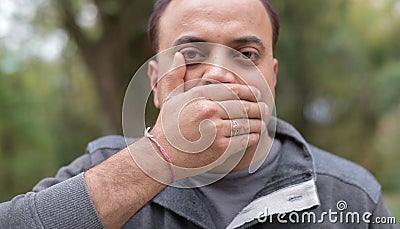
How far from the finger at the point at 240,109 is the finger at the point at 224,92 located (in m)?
0.02

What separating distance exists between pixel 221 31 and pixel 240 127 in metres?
0.29

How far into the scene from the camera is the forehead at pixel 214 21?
131 cm

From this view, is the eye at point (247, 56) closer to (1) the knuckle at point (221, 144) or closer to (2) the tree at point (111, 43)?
(1) the knuckle at point (221, 144)

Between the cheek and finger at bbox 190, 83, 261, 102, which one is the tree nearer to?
the cheek

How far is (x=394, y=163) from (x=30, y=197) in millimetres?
7695

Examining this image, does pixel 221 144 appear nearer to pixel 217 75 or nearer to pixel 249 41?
pixel 217 75

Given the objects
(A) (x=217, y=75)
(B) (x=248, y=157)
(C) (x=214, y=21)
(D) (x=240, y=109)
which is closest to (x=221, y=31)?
(C) (x=214, y=21)

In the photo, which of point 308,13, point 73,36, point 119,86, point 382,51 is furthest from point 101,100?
point 382,51

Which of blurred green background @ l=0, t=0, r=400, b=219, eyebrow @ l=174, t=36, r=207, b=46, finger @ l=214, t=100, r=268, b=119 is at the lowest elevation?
blurred green background @ l=0, t=0, r=400, b=219

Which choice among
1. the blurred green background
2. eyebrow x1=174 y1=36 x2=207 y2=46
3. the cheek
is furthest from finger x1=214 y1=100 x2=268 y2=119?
the blurred green background

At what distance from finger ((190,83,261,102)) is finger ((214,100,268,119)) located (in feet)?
0.06

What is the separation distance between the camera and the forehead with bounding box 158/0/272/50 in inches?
51.5

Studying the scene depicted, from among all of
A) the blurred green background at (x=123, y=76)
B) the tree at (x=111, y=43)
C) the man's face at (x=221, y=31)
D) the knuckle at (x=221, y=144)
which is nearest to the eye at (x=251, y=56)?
the man's face at (x=221, y=31)

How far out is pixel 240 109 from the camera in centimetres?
115
